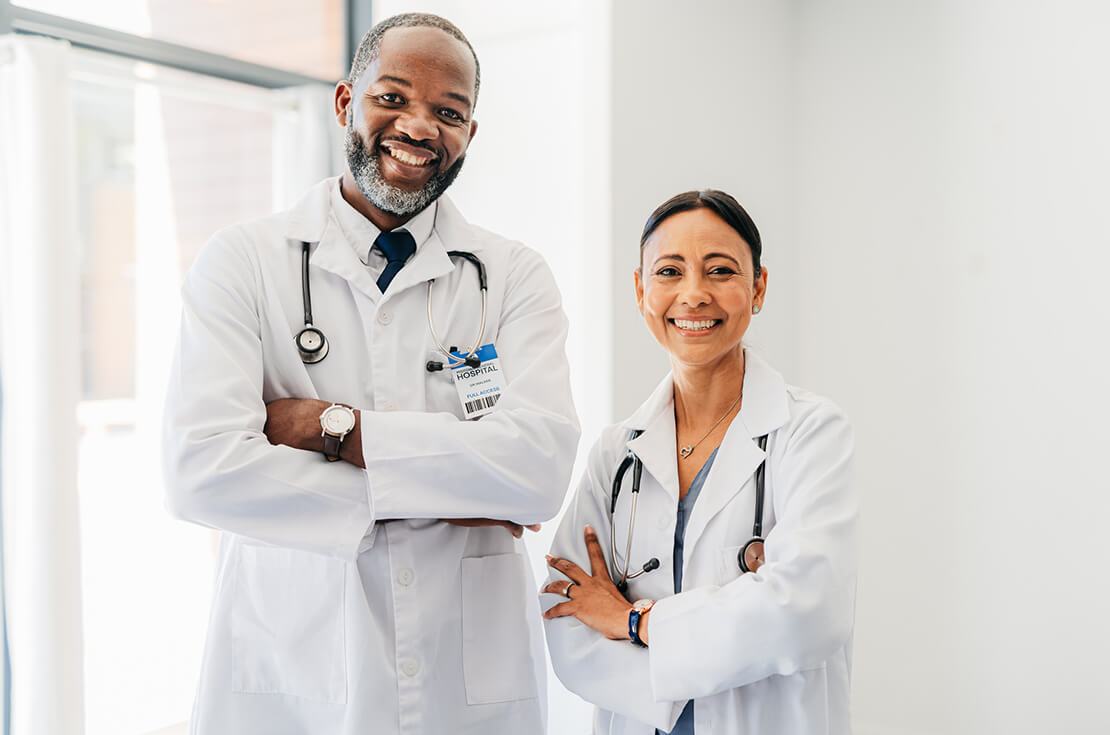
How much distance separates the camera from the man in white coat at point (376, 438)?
5.78ft

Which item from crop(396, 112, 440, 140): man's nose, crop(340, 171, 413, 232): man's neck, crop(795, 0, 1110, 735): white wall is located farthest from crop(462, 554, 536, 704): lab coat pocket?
crop(795, 0, 1110, 735): white wall

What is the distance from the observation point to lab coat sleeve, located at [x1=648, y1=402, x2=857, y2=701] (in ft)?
5.60

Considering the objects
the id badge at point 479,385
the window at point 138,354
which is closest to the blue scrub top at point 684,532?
the id badge at point 479,385

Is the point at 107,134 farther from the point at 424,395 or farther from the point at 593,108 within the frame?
the point at 424,395

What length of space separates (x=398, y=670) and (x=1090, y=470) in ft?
8.73

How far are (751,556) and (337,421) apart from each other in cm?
74

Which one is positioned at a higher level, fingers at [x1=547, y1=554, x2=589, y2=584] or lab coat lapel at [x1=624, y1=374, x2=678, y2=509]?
lab coat lapel at [x1=624, y1=374, x2=678, y2=509]

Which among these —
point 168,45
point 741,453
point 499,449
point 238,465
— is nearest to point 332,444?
point 238,465

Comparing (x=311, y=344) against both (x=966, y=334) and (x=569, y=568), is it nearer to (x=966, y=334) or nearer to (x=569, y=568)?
(x=569, y=568)

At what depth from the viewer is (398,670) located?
5.99ft

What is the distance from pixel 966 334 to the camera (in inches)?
150

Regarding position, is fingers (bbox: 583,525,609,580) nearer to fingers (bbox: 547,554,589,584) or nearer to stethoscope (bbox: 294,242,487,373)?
fingers (bbox: 547,554,589,584)

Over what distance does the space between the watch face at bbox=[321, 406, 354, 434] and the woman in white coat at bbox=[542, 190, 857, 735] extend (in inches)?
19.6

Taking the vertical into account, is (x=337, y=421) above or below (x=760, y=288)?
below
